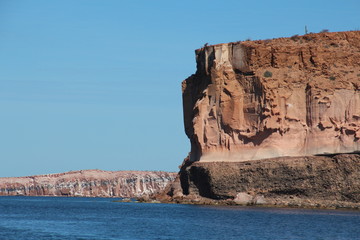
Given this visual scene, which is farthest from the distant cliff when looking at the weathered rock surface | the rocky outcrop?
the rocky outcrop

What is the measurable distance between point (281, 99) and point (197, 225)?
20.0 m

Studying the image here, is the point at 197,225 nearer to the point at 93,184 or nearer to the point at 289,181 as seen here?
the point at 289,181

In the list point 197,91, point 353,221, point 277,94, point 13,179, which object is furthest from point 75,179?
point 353,221

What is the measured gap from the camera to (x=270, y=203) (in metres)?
56.4

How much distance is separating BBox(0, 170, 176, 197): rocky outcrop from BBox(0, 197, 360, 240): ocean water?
72866 millimetres

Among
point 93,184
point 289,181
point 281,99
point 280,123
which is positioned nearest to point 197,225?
point 289,181

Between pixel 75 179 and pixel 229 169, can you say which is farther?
pixel 75 179

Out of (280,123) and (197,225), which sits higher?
(280,123)

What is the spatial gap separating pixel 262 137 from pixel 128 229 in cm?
2167

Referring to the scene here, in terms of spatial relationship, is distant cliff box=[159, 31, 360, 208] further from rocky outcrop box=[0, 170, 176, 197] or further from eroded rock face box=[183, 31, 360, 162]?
rocky outcrop box=[0, 170, 176, 197]

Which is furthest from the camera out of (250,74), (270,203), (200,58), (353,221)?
(200,58)

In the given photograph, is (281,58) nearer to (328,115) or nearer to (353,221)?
(328,115)

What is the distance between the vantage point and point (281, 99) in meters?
59.6

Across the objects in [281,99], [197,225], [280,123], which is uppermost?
[281,99]
